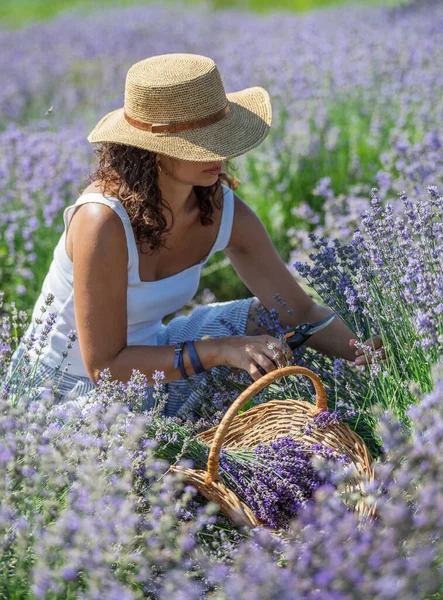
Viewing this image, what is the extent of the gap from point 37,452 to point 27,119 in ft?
16.9

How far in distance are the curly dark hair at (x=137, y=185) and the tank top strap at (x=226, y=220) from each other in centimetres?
27

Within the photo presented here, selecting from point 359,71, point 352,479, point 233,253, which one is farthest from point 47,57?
point 352,479

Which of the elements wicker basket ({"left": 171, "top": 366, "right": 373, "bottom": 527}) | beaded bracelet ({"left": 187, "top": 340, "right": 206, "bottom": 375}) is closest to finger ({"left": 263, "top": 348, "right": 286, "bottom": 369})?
wicker basket ({"left": 171, "top": 366, "right": 373, "bottom": 527})

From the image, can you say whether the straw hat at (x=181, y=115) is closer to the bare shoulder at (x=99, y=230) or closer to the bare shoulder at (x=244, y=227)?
the bare shoulder at (x=99, y=230)

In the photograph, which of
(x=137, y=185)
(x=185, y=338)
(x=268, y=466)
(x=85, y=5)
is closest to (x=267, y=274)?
(x=185, y=338)

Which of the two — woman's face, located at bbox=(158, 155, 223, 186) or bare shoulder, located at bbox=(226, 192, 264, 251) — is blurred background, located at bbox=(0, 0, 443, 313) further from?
woman's face, located at bbox=(158, 155, 223, 186)

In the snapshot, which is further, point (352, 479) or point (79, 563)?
→ point (352, 479)

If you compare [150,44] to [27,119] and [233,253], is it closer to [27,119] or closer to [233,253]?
[27,119]

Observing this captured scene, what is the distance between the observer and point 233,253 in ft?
9.11

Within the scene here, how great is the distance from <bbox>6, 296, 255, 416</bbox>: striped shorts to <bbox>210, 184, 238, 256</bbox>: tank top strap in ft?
0.83

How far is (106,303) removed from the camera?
2.23 m

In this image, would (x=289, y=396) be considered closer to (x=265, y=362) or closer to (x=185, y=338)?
(x=265, y=362)

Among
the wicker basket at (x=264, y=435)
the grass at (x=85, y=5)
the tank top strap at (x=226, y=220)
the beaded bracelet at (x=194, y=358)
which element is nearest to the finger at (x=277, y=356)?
the wicker basket at (x=264, y=435)

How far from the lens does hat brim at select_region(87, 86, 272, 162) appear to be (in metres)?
2.09
